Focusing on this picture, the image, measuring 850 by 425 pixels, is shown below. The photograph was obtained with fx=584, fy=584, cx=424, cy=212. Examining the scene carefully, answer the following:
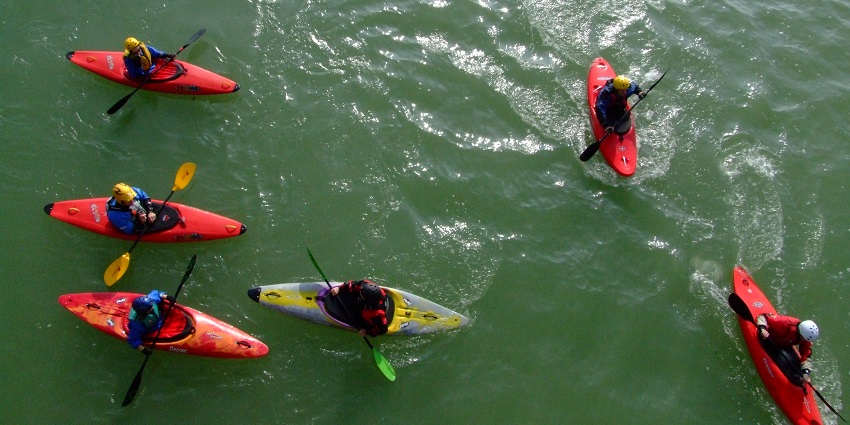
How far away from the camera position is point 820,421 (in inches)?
338

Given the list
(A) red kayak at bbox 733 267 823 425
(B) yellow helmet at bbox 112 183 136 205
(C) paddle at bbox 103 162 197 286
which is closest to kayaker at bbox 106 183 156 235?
(B) yellow helmet at bbox 112 183 136 205

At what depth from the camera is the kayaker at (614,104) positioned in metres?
10.5

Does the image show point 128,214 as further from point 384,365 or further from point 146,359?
point 384,365

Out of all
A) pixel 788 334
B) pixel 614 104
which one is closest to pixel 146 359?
pixel 614 104

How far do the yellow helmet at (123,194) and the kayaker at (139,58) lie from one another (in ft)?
8.47

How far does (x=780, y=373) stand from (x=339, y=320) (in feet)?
21.9

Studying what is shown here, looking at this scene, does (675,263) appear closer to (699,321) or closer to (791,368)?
(699,321)

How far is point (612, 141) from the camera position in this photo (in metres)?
10.5

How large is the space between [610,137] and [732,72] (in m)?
3.64

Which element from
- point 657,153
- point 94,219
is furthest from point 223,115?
point 657,153

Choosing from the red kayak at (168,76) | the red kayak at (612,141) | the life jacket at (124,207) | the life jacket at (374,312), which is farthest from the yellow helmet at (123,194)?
the red kayak at (612,141)

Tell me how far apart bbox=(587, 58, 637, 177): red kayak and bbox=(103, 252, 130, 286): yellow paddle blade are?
26.6 feet

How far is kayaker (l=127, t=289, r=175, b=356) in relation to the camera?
26.5ft

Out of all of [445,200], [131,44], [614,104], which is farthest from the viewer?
[614,104]
